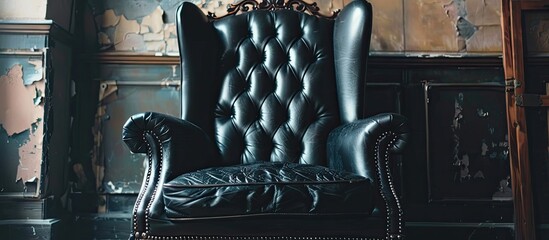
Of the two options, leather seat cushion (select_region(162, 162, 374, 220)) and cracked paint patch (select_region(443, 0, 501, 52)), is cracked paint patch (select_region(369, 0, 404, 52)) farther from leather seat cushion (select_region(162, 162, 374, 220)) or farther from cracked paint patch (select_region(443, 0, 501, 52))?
leather seat cushion (select_region(162, 162, 374, 220))

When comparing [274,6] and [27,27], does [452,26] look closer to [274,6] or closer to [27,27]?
[274,6]

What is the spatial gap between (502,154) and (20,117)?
1.99m

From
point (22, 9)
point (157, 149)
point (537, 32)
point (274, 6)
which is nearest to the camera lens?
point (157, 149)

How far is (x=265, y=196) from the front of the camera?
1265mm

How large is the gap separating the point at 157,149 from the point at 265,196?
36 centimetres

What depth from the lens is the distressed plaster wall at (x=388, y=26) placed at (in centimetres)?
216

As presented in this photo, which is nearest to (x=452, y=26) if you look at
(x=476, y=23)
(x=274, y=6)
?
(x=476, y=23)

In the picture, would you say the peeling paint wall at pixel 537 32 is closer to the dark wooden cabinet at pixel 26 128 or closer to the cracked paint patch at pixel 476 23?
the cracked paint patch at pixel 476 23

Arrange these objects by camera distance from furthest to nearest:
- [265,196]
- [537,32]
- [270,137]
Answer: [537,32] → [270,137] → [265,196]

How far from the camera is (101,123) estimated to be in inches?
84.3

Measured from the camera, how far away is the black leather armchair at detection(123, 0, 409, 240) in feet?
4.15

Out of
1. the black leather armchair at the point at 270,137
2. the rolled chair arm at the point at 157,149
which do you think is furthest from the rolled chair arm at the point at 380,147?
the rolled chair arm at the point at 157,149

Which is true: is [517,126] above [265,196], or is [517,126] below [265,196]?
above

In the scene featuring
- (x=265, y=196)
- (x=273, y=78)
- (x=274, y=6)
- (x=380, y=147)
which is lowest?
(x=265, y=196)
